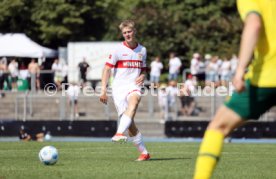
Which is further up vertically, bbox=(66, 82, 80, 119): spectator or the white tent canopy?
the white tent canopy

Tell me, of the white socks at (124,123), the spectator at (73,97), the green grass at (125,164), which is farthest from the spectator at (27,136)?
the white socks at (124,123)

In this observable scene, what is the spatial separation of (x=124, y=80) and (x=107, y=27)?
41661mm

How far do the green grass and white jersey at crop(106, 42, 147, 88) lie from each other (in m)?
1.35

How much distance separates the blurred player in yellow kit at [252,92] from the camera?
29.3ft

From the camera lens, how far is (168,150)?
18.9m

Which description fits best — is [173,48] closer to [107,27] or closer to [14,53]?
[107,27]

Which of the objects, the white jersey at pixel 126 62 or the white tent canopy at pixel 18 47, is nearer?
the white jersey at pixel 126 62

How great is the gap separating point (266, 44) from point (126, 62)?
706cm

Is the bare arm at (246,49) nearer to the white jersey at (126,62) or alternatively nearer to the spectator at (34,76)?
the white jersey at (126,62)

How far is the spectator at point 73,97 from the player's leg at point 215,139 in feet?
79.5

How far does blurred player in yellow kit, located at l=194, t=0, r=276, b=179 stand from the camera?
352 inches

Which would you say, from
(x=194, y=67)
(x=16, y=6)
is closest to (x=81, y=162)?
(x=194, y=67)

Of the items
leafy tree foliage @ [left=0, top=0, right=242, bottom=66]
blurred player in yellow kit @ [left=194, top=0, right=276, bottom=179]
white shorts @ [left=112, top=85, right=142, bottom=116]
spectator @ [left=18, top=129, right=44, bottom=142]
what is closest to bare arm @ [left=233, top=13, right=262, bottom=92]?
blurred player in yellow kit @ [left=194, top=0, right=276, bottom=179]

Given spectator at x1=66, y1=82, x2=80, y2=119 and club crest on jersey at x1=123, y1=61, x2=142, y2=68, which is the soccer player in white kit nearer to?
club crest on jersey at x1=123, y1=61, x2=142, y2=68
